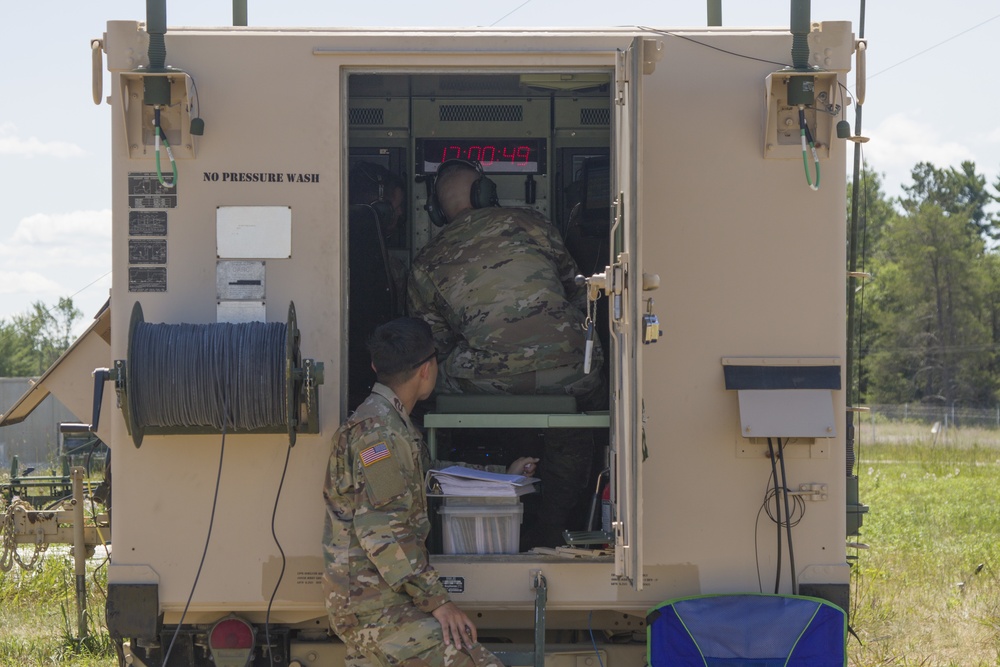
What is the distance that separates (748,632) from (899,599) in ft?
12.9

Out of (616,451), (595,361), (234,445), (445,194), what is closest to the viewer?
(616,451)

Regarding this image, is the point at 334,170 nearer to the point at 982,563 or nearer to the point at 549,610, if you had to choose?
the point at 549,610

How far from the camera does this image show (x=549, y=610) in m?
4.09

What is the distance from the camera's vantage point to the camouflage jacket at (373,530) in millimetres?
→ 3818

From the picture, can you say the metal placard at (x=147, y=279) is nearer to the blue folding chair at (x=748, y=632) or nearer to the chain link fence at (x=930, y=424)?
the blue folding chair at (x=748, y=632)

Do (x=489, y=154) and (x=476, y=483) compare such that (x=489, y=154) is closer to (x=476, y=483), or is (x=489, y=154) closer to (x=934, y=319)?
(x=476, y=483)

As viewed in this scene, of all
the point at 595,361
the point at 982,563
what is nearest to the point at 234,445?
the point at 595,361

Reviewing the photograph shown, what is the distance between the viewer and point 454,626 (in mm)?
3828

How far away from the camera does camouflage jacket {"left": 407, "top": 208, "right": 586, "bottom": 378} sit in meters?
4.69

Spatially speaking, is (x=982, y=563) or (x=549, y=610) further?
(x=982, y=563)

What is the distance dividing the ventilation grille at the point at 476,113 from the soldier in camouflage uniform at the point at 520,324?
114 centimetres

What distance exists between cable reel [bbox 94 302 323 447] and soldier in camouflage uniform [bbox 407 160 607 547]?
101cm

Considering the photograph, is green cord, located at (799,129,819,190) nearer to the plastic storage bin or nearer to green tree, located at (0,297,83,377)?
the plastic storage bin

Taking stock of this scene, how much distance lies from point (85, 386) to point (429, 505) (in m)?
1.50
